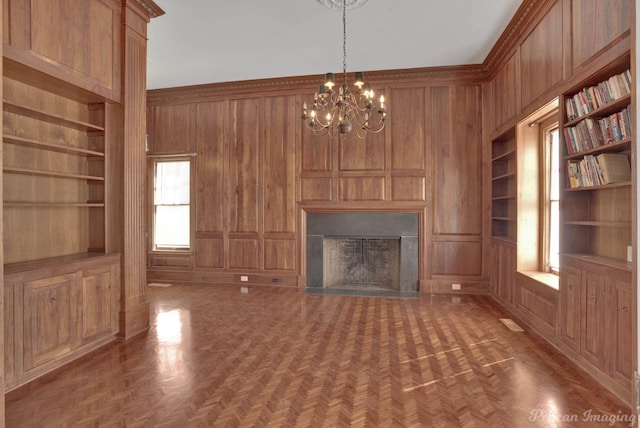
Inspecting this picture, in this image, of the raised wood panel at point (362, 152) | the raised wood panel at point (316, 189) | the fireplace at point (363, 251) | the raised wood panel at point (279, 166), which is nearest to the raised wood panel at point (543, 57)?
the raised wood panel at point (362, 152)

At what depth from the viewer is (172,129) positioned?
6.56m

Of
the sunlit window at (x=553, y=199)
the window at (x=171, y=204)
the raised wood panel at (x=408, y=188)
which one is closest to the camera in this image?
the sunlit window at (x=553, y=199)

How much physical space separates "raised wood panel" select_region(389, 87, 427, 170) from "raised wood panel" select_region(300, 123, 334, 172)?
106cm

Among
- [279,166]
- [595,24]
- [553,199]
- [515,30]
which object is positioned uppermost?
[515,30]

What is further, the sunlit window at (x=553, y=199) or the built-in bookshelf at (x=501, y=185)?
the built-in bookshelf at (x=501, y=185)

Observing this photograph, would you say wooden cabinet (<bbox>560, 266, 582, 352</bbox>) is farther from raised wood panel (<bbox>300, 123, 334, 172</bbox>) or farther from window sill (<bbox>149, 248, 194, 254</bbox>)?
window sill (<bbox>149, 248, 194, 254</bbox>)

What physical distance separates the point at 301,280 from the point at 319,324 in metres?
2.00

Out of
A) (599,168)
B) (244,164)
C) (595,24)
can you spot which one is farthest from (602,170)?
(244,164)

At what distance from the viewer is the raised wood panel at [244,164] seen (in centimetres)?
624

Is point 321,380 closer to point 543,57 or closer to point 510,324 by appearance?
point 510,324

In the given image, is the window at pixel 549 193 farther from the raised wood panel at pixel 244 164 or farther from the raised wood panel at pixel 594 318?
the raised wood panel at pixel 244 164

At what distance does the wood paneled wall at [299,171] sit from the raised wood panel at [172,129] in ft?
0.06

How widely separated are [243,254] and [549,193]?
187 inches

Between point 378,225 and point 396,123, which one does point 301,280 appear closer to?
point 378,225
